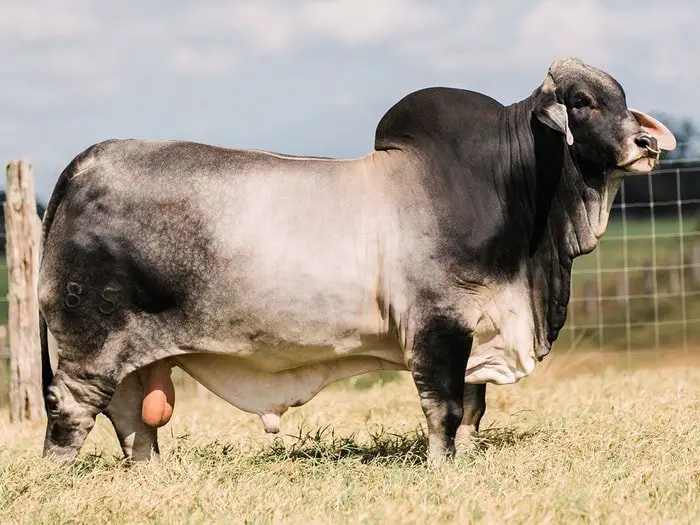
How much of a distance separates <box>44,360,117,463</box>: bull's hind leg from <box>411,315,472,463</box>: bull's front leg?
1.32 metres

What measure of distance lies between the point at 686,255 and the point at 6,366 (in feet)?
19.2

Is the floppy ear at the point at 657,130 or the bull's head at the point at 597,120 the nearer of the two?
the bull's head at the point at 597,120

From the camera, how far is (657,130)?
16.4ft

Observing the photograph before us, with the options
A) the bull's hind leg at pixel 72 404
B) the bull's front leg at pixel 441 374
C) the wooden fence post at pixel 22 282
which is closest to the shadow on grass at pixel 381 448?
the bull's front leg at pixel 441 374

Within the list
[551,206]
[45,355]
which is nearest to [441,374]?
[551,206]

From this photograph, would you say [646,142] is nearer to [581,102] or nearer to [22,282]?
[581,102]

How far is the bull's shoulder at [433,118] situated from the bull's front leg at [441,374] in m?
0.81

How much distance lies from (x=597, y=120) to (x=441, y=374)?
1.27m

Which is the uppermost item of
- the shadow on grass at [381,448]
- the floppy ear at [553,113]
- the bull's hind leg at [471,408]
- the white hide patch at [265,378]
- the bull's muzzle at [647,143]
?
the floppy ear at [553,113]

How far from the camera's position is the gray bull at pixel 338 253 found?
4.74 m

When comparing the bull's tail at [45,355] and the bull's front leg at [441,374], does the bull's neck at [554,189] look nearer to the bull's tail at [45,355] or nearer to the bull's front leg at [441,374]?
the bull's front leg at [441,374]

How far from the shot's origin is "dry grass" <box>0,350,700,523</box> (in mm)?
3949

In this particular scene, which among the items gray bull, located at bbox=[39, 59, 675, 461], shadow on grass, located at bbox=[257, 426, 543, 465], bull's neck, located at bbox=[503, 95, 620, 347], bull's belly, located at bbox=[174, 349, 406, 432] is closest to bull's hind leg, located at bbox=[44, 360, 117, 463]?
gray bull, located at bbox=[39, 59, 675, 461]

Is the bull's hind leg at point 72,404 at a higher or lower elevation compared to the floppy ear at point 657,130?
lower
